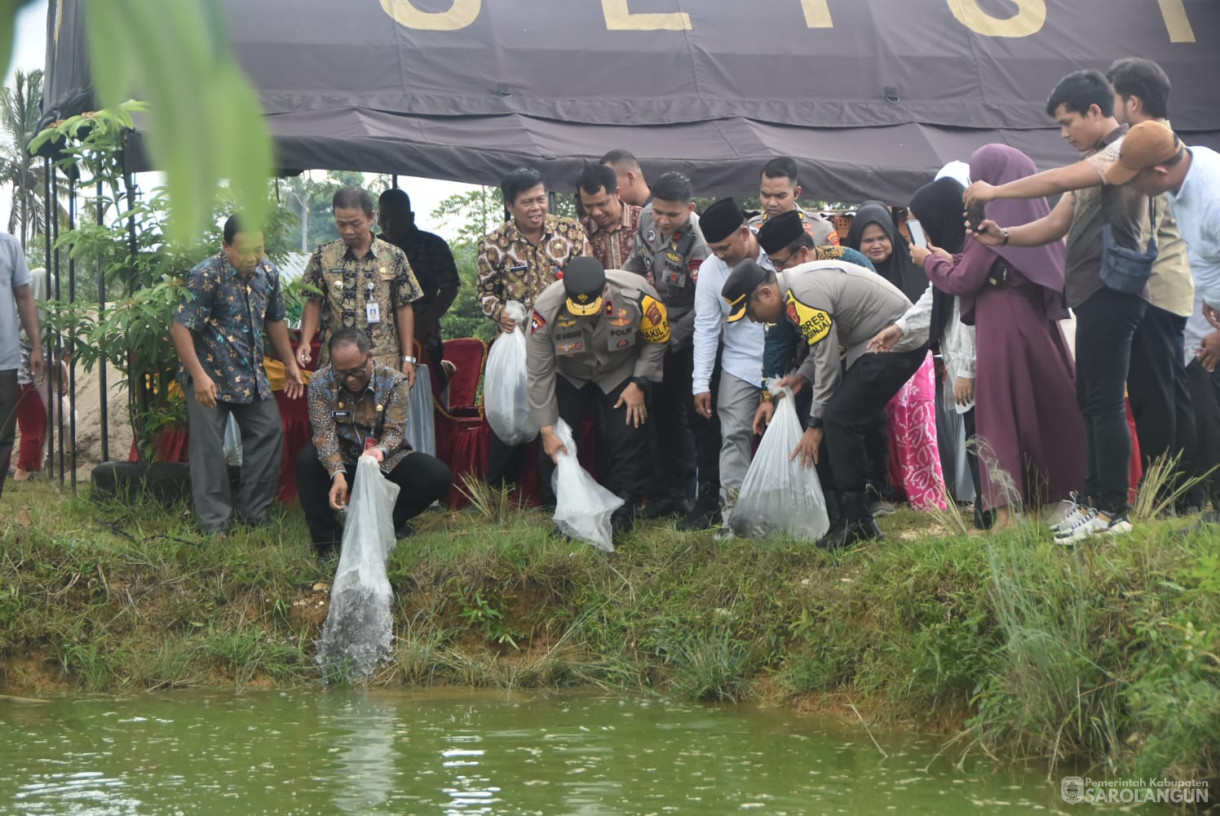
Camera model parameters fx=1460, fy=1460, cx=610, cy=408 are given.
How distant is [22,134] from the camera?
7992 millimetres

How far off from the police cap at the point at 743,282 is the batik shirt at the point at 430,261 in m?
2.80

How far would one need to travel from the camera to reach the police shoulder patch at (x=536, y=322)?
23.2 ft

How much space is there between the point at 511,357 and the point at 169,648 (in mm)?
2194

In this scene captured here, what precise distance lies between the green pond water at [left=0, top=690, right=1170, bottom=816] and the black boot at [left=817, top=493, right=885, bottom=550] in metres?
0.83

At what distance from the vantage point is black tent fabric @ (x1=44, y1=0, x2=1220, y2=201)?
8.84 m

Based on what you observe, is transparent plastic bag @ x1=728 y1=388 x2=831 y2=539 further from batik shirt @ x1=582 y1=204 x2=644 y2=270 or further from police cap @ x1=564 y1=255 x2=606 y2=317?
batik shirt @ x1=582 y1=204 x2=644 y2=270

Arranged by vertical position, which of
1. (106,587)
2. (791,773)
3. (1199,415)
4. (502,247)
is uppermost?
(502,247)

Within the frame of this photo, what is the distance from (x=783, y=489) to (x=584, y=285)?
4.37 ft

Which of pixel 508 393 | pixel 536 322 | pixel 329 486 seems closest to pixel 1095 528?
pixel 536 322

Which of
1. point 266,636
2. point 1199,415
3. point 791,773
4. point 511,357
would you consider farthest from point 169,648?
point 1199,415

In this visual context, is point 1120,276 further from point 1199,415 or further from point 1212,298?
point 1199,415

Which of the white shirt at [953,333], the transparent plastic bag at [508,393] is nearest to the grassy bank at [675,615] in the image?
the transparent plastic bag at [508,393]

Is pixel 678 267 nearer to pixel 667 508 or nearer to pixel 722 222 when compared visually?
pixel 722 222

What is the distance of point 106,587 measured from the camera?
6.97m
